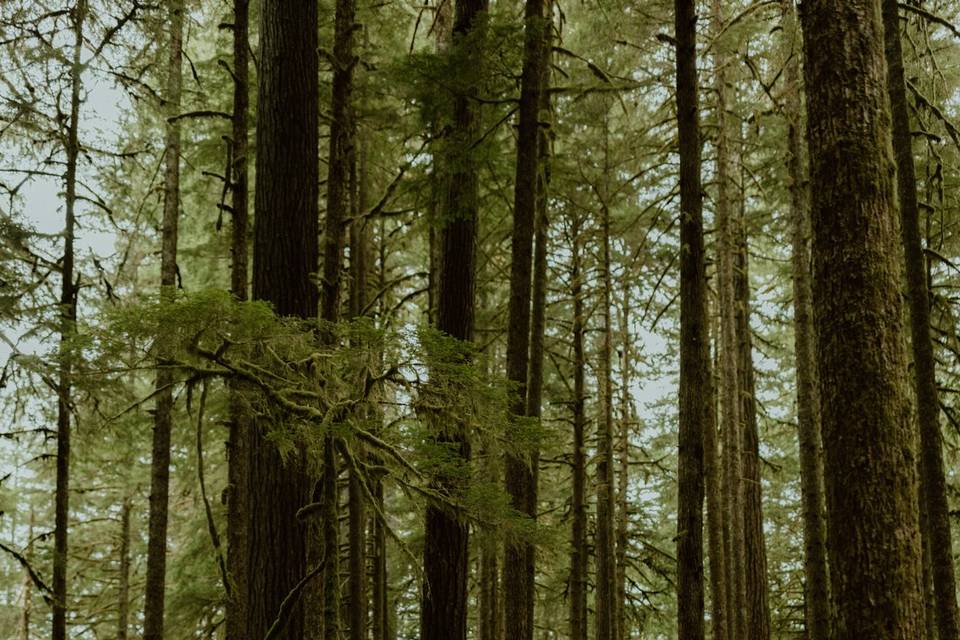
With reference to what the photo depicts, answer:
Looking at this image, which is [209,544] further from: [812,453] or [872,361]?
[872,361]

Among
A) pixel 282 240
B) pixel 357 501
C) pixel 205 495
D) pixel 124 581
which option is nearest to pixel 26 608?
pixel 124 581

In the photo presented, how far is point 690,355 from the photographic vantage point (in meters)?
8.95

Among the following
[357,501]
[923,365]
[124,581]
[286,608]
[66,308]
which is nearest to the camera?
[286,608]

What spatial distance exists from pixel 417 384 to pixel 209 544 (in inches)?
398

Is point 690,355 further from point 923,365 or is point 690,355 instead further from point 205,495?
point 205,495

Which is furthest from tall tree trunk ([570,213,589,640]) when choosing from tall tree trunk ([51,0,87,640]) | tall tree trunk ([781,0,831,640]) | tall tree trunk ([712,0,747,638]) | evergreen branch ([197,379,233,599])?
evergreen branch ([197,379,233,599])

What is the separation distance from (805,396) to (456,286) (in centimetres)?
561

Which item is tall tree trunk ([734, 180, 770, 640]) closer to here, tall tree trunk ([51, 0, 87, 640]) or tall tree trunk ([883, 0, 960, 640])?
tall tree trunk ([883, 0, 960, 640])

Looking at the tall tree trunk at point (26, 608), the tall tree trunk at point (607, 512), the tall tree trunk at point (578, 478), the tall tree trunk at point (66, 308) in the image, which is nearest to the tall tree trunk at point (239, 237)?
the tall tree trunk at point (66, 308)

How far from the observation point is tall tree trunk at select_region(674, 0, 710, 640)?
8500 mm

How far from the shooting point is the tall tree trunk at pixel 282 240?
20.9ft

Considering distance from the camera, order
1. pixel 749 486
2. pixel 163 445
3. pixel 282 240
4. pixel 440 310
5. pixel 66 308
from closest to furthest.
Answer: pixel 282 240 < pixel 440 310 < pixel 66 308 < pixel 163 445 < pixel 749 486

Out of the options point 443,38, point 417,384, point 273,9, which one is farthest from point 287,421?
point 443,38

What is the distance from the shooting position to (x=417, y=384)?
4.86 meters
